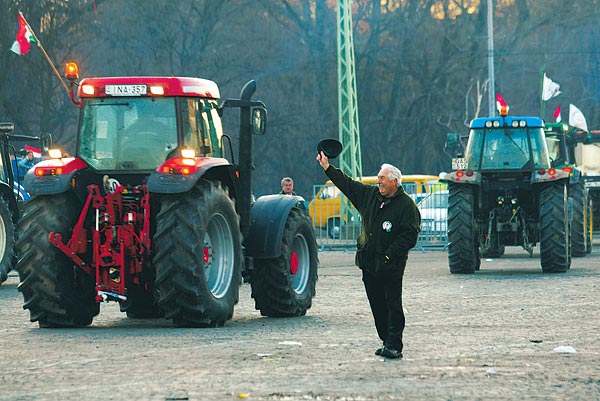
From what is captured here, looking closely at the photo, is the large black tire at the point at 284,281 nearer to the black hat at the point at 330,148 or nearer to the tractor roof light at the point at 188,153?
the tractor roof light at the point at 188,153

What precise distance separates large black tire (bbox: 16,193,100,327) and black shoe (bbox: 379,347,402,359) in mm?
4114

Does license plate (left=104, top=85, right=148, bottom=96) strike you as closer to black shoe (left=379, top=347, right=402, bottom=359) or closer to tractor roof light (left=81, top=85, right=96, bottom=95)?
tractor roof light (left=81, top=85, right=96, bottom=95)

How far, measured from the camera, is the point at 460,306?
54.7 feet

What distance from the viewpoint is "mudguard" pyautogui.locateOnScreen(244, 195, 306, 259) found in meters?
15.2

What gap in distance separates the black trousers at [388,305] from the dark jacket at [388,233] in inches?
3.7

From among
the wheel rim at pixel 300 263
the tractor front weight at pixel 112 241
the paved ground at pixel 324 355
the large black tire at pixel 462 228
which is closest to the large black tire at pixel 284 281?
the wheel rim at pixel 300 263

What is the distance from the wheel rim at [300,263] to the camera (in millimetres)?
15875

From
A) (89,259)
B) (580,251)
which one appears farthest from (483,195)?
(89,259)

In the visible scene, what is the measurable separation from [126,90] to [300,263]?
292 cm

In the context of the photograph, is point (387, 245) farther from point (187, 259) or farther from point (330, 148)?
point (187, 259)

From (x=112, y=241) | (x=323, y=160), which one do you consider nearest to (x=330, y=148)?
(x=323, y=160)

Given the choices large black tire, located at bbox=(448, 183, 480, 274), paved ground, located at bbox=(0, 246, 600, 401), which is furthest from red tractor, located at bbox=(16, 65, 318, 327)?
large black tire, located at bbox=(448, 183, 480, 274)

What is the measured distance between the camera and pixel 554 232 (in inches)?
912

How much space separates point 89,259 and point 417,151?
48928 mm
